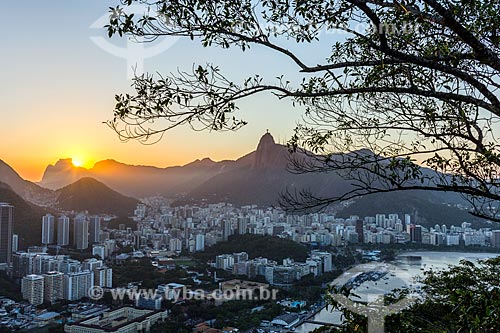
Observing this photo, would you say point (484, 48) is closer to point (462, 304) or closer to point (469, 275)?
point (462, 304)

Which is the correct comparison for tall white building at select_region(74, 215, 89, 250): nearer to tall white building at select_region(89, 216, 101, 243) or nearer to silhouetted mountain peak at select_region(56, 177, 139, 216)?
tall white building at select_region(89, 216, 101, 243)

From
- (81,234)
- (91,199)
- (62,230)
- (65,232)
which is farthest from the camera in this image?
(91,199)

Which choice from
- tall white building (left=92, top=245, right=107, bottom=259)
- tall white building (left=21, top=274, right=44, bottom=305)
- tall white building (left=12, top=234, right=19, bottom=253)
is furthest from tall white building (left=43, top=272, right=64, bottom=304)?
tall white building (left=92, top=245, right=107, bottom=259)

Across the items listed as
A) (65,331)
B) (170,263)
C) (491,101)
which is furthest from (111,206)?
(491,101)

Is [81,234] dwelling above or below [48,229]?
below

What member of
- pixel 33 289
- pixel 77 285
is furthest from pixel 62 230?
pixel 33 289

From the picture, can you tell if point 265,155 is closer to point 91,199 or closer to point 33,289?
point 91,199

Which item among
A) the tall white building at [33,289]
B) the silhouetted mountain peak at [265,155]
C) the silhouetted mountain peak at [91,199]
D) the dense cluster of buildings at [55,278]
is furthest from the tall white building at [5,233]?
the silhouetted mountain peak at [265,155]
